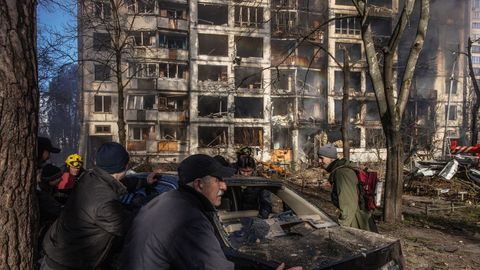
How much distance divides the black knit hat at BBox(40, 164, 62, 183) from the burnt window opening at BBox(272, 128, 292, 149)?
125ft

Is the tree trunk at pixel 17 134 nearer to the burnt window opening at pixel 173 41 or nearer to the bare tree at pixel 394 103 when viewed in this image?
the bare tree at pixel 394 103

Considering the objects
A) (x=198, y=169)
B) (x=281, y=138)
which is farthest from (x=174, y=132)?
(x=198, y=169)

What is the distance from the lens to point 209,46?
44406mm

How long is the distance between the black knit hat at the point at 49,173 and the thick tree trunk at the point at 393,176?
6.37 metres

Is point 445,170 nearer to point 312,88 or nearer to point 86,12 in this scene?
point 86,12

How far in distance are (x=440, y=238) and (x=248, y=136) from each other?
33.7 m

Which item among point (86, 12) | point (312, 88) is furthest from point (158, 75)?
point (86, 12)

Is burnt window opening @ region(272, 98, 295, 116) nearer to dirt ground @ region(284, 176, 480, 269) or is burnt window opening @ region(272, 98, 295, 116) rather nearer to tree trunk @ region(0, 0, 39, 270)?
dirt ground @ region(284, 176, 480, 269)

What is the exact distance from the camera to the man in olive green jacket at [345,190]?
4.78 meters

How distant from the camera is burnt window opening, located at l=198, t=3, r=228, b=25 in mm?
42969

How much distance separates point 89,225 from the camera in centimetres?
286

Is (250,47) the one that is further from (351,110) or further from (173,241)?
(173,241)

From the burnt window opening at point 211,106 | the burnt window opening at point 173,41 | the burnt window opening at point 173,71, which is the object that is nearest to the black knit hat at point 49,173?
the burnt window opening at point 173,71

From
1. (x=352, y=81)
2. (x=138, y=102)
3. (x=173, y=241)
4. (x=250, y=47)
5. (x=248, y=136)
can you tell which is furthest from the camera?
(x=352, y=81)
